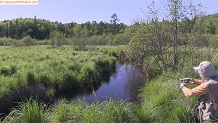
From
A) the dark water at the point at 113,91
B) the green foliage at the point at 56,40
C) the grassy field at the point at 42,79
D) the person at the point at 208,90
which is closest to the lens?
the person at the point at 208,90

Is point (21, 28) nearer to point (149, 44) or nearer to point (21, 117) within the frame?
point (149, 44)

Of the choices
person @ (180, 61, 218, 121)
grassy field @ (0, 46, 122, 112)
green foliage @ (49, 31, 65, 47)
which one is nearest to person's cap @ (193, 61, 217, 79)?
person @ (180, 61, 218, 121)

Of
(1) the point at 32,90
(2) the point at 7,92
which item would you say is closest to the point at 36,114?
(2) the point at 7,92

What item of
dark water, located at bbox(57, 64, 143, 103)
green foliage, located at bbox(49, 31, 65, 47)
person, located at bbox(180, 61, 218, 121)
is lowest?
dark water, located at bbox(57, 64, 143, 103)

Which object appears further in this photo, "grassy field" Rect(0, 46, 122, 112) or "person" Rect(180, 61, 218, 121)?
"grassy field" Rect(0, 46, 122, 112)

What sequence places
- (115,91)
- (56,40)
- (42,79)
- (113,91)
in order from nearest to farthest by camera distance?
(42,79) → (115,91) → (113,91) → (56,40)

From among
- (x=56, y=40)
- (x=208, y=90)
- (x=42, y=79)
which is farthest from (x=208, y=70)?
(x=56, y=40)

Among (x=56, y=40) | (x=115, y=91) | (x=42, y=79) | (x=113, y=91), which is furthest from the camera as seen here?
(x=56, y=40)

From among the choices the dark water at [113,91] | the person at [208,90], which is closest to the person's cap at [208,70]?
the person at [208,90]

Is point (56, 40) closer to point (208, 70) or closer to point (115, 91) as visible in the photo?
point (115, 91)

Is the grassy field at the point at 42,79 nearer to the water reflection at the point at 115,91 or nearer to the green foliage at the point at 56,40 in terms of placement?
the water reflection at the point at 115,91

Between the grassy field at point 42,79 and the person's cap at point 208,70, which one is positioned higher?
the person's cap at point 208,70

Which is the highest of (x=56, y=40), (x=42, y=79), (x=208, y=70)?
(x=56, y=40)

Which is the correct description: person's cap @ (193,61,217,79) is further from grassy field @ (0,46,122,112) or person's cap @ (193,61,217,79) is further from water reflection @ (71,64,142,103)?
grassy field @ (0,46,122,112)
